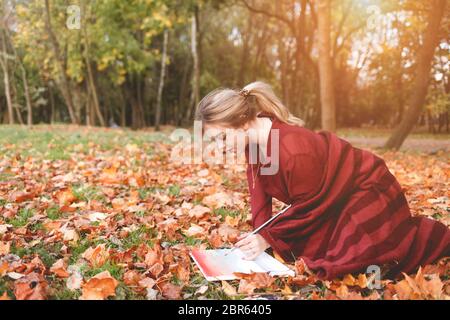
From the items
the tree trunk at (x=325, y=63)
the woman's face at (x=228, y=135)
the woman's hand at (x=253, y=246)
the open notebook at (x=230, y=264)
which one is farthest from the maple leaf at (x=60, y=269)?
the tree trunk at (x=325, y=63)

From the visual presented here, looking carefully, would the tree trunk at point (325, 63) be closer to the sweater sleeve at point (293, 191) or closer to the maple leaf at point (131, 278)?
the sweater sleeve at point (293, 191)

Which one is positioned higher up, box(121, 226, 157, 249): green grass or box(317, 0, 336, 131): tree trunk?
box(317, 0, 336, 131): tree trunk

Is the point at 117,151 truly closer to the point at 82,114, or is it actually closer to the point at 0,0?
the point at 0,0

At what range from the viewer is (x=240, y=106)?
9.09ft

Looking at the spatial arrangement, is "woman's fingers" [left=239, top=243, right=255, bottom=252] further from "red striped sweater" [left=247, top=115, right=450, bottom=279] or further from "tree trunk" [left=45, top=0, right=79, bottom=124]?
"tree trunk" [left=45, top=0, right=79, bottom=124]

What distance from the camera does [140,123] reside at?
22.8 meters

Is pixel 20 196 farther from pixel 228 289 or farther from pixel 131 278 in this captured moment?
pixel 228 289

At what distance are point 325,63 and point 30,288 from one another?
792 centimetres

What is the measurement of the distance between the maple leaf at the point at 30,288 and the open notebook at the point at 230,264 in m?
0.82

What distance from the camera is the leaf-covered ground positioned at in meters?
2.52

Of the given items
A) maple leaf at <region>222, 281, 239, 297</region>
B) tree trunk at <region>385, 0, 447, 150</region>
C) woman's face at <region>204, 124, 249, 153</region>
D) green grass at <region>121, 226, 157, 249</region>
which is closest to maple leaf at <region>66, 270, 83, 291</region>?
green grass at <region>121, 226, 157, 249</region>

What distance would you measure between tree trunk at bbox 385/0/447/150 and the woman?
17.6ft

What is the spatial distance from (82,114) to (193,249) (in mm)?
22238

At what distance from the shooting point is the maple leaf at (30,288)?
2.37 m
